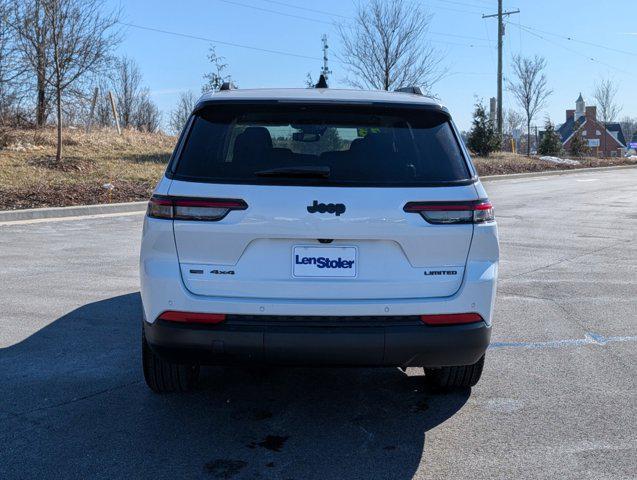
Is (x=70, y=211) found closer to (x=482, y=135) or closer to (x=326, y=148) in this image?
(x=326, y=148)

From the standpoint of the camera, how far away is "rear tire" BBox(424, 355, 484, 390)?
14.1 ft

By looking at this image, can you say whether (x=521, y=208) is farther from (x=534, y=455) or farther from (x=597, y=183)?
(x=534, y=455)

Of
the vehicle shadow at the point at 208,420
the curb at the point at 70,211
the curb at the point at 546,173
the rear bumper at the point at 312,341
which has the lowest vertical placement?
the vehicle shadow at the point at 208,420

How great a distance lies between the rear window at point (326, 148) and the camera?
3570 millimetres

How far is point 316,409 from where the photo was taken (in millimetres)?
4230

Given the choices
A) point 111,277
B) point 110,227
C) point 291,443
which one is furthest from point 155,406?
point 110,227

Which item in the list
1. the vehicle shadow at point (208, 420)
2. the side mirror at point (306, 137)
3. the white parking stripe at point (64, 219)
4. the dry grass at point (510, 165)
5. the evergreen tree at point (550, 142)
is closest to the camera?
the vehicle shadow at point (208, 420)

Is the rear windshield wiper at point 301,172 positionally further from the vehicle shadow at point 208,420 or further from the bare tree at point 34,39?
the bare tree at point 34,39

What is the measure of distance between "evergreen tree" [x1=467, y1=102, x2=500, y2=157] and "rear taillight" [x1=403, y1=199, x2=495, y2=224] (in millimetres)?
31173

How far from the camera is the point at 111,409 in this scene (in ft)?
13.7

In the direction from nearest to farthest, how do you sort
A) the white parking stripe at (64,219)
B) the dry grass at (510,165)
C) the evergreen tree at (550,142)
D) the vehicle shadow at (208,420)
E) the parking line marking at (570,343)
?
the vehicle shadow at (208,420), the parking line marking at (570,343), the white parking stripe at (64,219), the dry grass at (510,165), the evergreen tree at (550,142)

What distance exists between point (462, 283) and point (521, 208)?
13.7 metres

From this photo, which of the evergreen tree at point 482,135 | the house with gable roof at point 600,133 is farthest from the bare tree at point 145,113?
the house with gable roof at point 600,133

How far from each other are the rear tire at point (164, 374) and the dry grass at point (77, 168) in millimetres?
10985
